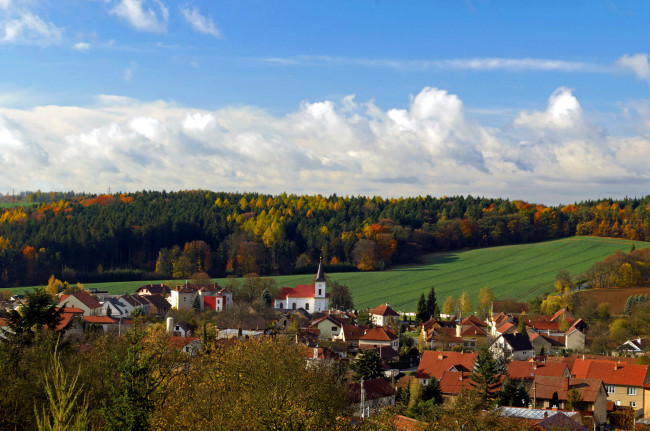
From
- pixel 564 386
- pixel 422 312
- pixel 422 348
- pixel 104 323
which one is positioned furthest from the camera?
pixel 422 312

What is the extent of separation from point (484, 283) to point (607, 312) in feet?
79.0

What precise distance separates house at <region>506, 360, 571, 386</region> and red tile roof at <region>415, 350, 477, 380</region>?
244 centimetres

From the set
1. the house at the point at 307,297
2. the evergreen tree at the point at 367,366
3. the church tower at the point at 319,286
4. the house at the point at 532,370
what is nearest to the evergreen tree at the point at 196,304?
the house at the point at 307,297

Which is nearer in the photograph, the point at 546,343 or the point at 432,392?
the point at 432,392

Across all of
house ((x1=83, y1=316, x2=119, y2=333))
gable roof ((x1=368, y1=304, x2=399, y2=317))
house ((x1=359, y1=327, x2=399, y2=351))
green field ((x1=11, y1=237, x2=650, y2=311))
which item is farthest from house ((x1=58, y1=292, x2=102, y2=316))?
house ((x1=359, y1=327, x2=399, y2=351))

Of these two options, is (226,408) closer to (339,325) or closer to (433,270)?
(339,325)

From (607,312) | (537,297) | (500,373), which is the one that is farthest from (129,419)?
(537,297)

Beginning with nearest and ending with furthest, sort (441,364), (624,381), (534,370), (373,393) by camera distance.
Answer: (373,393) → (624,381) → (534,370) → (441,364)

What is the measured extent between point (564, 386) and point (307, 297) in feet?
155

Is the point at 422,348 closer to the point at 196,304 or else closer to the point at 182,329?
the point at 182,329

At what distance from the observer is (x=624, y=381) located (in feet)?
133

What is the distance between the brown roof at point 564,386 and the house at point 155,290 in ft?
176

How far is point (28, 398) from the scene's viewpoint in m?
20.2

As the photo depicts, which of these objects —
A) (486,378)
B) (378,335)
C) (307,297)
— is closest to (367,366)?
(486,378)
